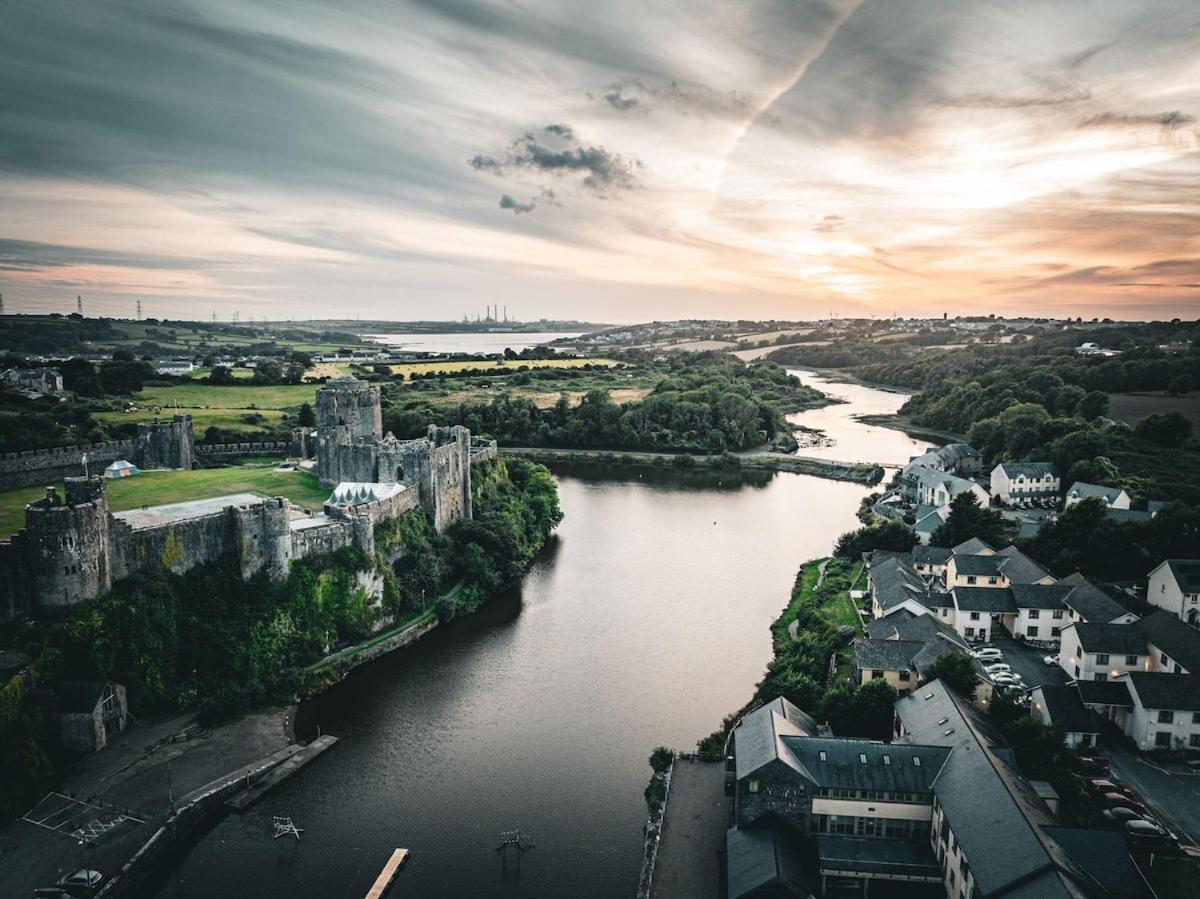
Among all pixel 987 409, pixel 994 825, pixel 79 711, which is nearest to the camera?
pixel 994 825

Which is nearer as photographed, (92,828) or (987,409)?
(92,828)

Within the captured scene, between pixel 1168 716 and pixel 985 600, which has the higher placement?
pixel 985 600

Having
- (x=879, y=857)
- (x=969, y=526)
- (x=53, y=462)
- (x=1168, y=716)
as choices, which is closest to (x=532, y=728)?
(x=879, y=857)

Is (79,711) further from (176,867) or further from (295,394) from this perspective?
(295,394)

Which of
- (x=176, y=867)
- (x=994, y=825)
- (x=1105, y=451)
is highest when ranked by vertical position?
(x=1105, y=451)

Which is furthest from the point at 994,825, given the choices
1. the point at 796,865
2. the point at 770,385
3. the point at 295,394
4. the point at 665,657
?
the point at 770,385

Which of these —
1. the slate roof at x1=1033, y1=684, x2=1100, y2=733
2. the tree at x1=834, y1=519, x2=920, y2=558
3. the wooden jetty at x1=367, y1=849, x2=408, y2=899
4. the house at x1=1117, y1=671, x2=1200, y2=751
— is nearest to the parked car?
the slate roof at x1=1033, y1=684, x2=1100, y2=733

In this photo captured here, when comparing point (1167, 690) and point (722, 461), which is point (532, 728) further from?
point (722, 461)
